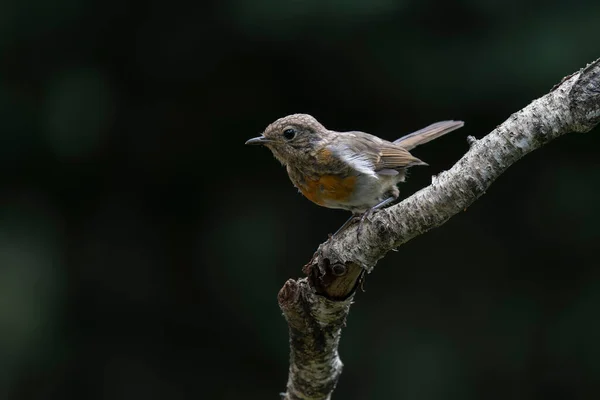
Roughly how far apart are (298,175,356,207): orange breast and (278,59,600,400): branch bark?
0.52m

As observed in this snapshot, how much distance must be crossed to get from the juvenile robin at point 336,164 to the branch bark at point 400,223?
0.50m

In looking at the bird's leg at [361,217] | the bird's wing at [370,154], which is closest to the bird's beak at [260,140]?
the bird's wing at [370,154]

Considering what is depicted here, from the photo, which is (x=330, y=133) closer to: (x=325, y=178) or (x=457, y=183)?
(x=325, y=178)

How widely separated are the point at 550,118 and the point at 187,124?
2.98m

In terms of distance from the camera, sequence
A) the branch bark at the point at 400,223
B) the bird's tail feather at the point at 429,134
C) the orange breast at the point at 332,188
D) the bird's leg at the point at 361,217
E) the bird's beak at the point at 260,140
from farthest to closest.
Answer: the bird's tail feather at the point at 429,134 → the bird's beak at the point at 260,140 → the orange breast at the point at 332,188 → the bird's leg at the point at 361,217 → the branch bark at the point at 400,223

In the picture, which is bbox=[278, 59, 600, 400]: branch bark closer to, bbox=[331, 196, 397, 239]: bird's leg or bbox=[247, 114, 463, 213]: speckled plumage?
bbox=[331, 196, 397, 239]: bird's leg

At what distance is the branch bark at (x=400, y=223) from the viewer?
2385 millimetres

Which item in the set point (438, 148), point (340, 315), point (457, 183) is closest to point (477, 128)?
point (438, 148)

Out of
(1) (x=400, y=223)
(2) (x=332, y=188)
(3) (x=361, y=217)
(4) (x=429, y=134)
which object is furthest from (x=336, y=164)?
(1) (x=400, y=223)

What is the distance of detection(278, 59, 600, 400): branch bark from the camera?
2385 millimetres

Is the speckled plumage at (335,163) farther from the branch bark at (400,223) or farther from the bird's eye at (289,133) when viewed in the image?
the branch bark at (400,223)

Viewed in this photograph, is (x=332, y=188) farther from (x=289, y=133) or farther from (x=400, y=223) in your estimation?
(x=400, y=223)

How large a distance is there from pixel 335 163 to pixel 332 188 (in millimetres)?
119

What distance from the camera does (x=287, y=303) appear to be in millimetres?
3066
